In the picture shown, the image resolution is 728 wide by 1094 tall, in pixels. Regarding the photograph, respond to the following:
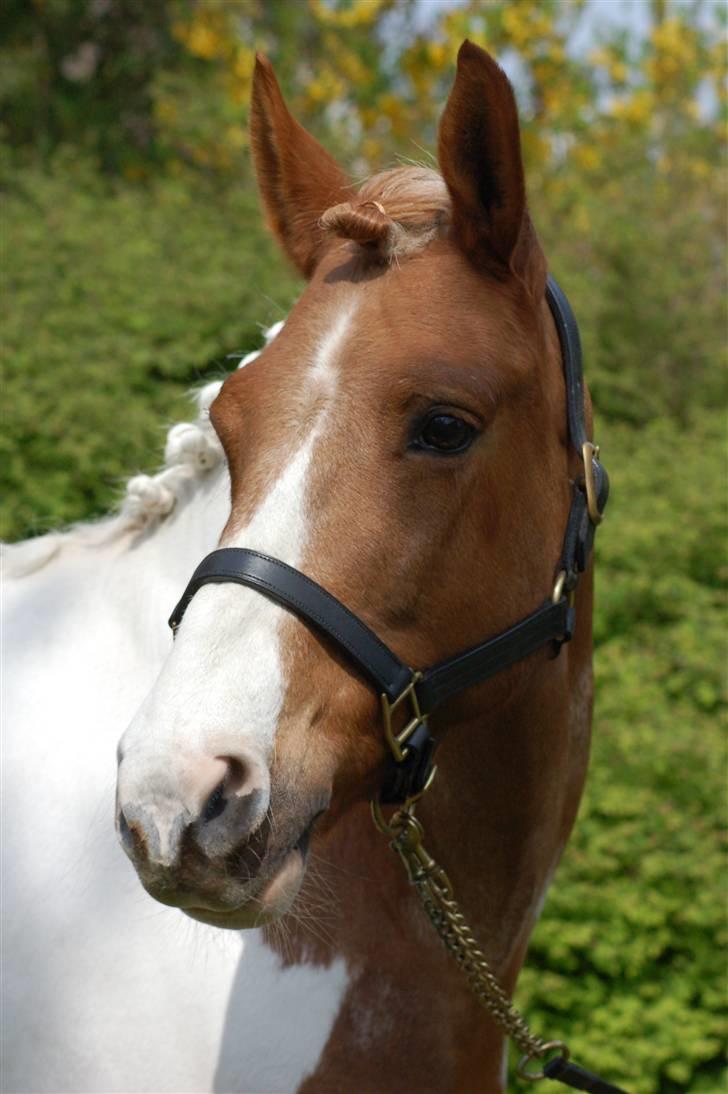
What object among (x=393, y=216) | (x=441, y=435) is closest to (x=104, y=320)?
(x=393, y=216)

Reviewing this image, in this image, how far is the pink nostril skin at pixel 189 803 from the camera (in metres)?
1.42

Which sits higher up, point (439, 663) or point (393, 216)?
point (393, 216)

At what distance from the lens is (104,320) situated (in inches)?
214

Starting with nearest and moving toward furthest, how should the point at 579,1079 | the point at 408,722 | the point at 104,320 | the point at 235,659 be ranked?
the point at 235,659, the point at 408,722, the point at 579,1079, the point at 104,320

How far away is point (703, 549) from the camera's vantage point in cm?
521

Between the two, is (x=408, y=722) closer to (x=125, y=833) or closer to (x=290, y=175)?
(x=125, y=833)

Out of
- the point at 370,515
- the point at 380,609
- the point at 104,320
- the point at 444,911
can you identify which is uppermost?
the point at 104,320

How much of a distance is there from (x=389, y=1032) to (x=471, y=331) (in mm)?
1178

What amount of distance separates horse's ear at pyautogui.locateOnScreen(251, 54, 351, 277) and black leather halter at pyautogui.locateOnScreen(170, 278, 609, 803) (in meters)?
0.45

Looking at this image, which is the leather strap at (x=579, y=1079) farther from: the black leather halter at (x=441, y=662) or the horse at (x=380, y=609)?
the black leather halter at (x=441, y=662)

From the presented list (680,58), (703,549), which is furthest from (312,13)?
(703,549)

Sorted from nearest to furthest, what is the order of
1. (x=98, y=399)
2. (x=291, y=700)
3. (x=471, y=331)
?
(x=291, y=700) < (x=471, y=331) < (x=98, y=399)

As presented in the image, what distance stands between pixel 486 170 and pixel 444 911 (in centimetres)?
125

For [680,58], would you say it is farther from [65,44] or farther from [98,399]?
[98,399]
